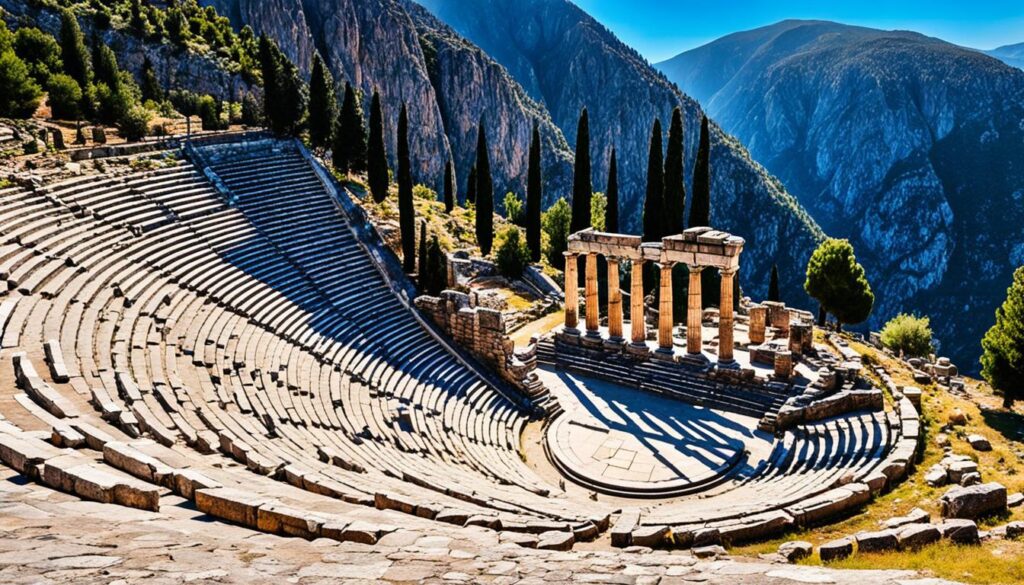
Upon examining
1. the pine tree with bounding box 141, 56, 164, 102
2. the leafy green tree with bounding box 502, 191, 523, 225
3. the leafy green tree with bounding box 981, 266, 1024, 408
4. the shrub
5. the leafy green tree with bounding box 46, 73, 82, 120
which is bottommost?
the shrub

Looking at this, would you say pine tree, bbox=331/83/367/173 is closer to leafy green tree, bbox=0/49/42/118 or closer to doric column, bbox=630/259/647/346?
leafy green tree, bbox=0/49/42/118

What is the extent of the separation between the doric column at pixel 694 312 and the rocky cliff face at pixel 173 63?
1981 inches

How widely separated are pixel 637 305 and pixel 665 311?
51.9 inches

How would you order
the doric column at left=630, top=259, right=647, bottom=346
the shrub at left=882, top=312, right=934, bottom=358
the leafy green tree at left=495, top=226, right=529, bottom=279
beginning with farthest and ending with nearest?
the shrub at left=882, top=312, right=934, bottom=358 < the leafy green tree at left=495, top=226, right=529, bottom=279 < the doric column at left=630, top=259, right=647, bottom=346

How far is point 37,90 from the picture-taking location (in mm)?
39000

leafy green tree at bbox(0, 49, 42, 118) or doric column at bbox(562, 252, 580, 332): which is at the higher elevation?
leafy green tree at bbox(0, 49, 42, 118)

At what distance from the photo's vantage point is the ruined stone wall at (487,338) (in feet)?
99.9

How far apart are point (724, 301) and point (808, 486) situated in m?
11.5

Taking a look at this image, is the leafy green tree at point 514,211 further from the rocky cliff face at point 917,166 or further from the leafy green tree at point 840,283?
the rocky cliff face at point 917,166

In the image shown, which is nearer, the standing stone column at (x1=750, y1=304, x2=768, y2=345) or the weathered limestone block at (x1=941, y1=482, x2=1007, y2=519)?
the weathered limestone block at (x1=941, y1=482, x2=1007, y2=519)

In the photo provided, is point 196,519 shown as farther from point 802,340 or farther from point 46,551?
point 802,340

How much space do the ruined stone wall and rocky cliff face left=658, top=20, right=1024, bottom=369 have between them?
8700cm

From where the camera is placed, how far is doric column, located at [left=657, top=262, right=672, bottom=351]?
31703 millimetres

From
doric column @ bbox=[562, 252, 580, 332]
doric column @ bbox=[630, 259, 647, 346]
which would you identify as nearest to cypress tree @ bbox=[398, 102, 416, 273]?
doric column @ bbox=[562, 252, 580, 332]
